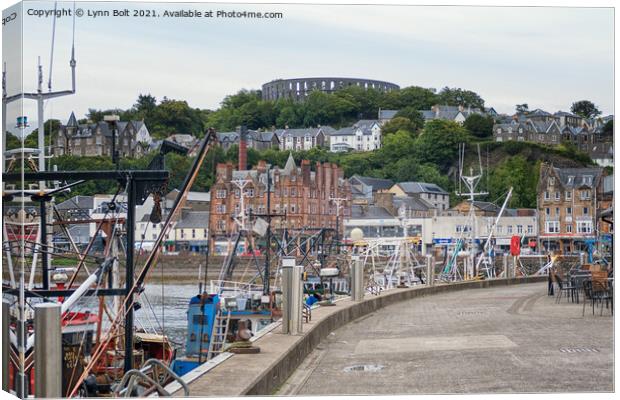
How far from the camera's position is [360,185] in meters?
29.1

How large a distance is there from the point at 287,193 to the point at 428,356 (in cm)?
1734

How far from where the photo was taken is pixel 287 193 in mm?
30906

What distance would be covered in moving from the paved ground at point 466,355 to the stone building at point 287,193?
337cm

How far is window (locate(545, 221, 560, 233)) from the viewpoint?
31.8 meters

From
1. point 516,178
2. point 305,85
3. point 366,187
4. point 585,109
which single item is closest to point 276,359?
point 305,85

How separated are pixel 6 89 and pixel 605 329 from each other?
9.76 m

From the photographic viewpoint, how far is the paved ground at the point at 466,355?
1173 cm

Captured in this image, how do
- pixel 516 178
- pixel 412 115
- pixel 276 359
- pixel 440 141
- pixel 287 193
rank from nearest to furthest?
pixel 276 359, pixel 412 115, pixel 440 141, pixel 516 178, pixel 287 193

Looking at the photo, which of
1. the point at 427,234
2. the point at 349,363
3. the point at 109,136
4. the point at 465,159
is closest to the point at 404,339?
the point at 349,363

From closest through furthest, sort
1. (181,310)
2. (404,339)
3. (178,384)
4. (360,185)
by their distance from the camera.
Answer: (178,384)
(404,339)
(360,185)
(181,310)

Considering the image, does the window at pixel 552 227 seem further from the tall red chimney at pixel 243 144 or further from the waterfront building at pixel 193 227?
→ the tall red chimney at pixel 243 144

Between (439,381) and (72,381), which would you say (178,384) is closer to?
(72,381)

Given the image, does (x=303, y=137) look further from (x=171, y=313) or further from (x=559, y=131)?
(x=171, y=313)

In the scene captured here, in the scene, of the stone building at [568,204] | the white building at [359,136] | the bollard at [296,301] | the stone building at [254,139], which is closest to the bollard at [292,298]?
the bollard at [296,301]
